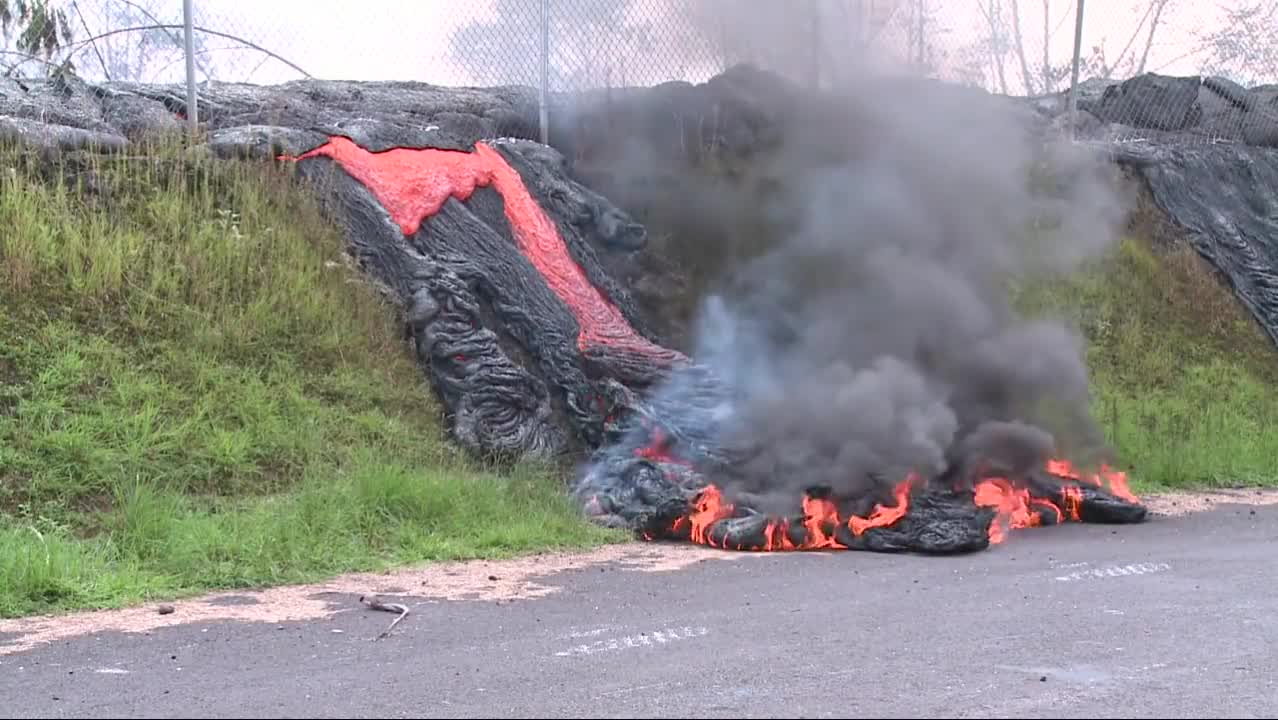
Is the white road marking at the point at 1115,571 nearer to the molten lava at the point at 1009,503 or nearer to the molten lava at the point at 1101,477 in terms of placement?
the molten lava at the point at 1009,503

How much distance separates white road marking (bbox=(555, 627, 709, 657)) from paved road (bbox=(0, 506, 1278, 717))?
16 mm

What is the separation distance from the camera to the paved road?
14.1 ft

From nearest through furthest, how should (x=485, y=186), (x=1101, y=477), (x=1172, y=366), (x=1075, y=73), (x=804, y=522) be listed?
(x=804, y=522)
(x=1101, y=477)
(x=485, y=186)
(x=1172, y=366)
(x=1075, y=73)

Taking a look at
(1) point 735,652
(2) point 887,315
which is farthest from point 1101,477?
(1) point 735,652

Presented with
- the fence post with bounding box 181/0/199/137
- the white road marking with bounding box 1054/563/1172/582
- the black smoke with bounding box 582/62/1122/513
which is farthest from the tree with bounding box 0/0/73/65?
the white road marking with bounding box 1054/563/1172/582

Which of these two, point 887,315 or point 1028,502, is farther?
point 887,315

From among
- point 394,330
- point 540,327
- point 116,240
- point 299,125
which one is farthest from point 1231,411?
point 116,240

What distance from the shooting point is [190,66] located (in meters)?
10.0

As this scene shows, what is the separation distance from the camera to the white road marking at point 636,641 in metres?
5.05

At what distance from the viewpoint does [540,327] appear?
968 centimetres

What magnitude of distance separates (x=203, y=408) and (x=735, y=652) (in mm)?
4451

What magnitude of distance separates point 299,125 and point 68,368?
363 cm

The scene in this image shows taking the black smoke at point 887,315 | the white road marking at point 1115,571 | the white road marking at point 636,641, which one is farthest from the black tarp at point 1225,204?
the white road marking at point 636,641

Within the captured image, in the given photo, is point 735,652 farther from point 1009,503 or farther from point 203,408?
point 203,408
